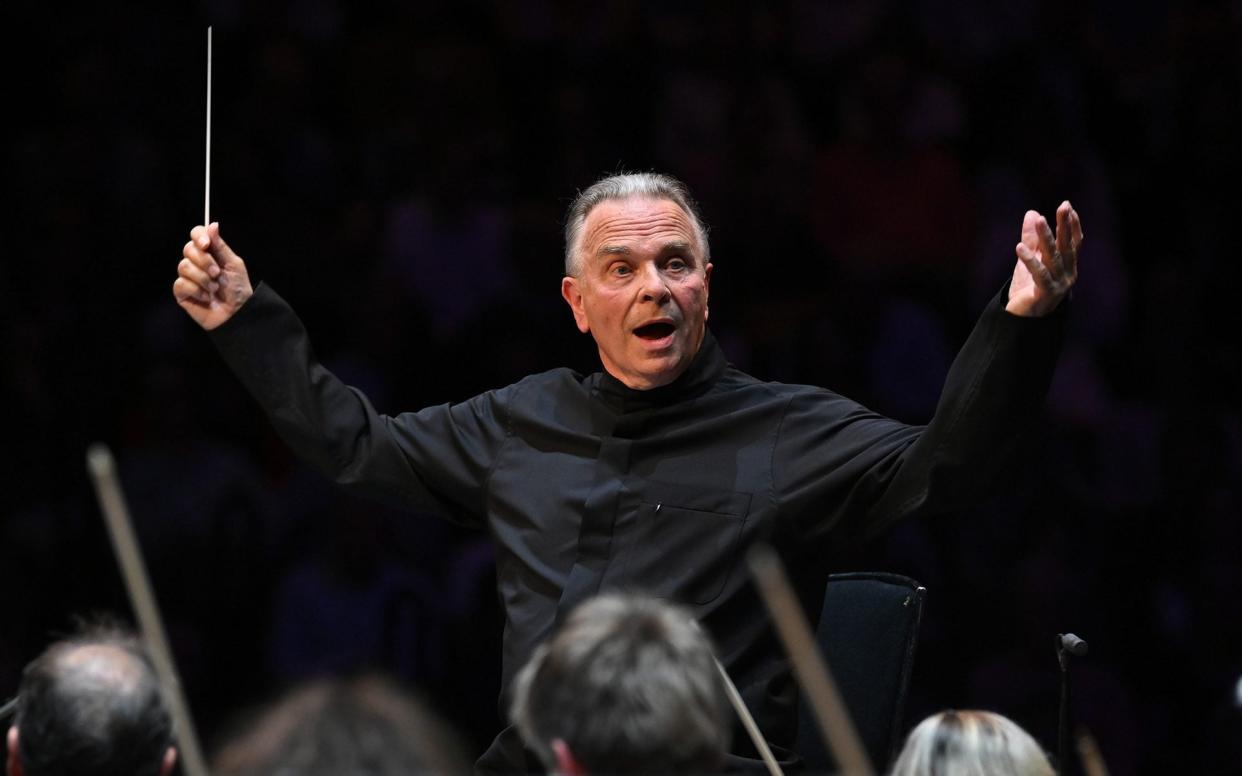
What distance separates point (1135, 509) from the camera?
5.08 meters

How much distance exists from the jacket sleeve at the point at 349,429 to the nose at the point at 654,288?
1.16 ft

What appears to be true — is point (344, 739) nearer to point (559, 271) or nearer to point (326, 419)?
point (326, 419)

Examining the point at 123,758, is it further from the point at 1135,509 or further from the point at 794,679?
the point at 1135,509

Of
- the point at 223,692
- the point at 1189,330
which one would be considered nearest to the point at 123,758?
the point at 223,692

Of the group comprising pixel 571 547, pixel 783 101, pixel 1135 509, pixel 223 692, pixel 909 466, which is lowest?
pixel 223 692

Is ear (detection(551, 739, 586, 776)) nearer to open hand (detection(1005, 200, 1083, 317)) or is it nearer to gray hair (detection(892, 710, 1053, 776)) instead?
gray hair (detection(892, 710, 1053, 776))

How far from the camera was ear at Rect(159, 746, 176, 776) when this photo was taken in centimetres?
197

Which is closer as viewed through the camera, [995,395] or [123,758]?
[123,758]

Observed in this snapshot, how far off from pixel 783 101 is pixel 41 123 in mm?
2210

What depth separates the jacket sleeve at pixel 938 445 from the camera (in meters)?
2.63

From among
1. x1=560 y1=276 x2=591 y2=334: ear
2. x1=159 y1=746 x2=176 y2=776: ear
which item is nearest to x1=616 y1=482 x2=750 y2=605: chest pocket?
x1=560 y1=276 x2=591 y2=334: ear

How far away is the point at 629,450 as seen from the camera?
A: 3121 millimetres

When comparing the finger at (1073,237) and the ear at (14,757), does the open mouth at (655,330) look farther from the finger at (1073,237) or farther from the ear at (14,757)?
the ear at (14,757)

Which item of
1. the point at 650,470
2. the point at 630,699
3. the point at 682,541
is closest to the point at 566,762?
the point at 630,699
